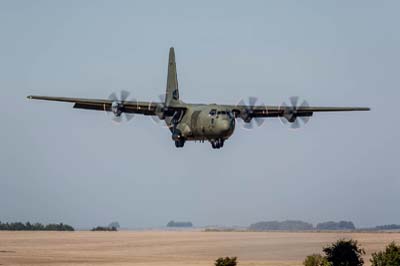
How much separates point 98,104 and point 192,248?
68588 millimetres

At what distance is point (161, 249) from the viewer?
145m

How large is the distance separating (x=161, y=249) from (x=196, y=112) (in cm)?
7262

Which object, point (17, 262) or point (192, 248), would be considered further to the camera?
point (192, 248)

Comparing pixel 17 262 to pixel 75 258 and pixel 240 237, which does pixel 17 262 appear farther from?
pixel 240 237

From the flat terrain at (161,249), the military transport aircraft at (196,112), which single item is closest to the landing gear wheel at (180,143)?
the military transport aircraft at (196,112)

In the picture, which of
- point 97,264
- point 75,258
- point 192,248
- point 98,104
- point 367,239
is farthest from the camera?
point 367,239

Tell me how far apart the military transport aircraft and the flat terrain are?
35.6 metres

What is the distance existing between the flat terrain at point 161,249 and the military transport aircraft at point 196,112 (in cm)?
3558

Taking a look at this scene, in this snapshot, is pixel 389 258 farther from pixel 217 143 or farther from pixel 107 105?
pixel 107 105

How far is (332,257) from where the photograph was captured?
82.1m

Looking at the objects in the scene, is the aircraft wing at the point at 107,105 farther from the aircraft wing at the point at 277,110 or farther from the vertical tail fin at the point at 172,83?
the aircraft wing at the point at 277,110

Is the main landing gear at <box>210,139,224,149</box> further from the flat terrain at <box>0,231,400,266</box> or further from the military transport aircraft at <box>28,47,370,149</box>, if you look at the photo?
the flat terrain at <box>0,231,400,266</box>

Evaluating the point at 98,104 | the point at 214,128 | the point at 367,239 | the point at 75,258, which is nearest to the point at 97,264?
the point at 75,258

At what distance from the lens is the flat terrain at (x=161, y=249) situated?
122938mm
